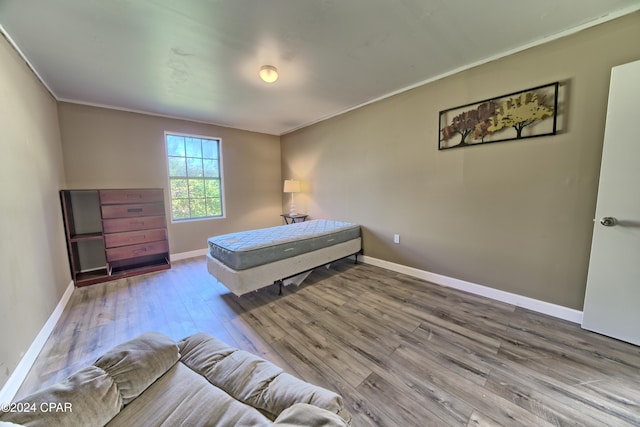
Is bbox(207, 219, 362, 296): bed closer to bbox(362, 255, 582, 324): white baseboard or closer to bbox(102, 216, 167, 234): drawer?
bbox(362, 255, 582, 324): white baseboard

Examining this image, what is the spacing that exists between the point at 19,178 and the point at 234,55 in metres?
1.97

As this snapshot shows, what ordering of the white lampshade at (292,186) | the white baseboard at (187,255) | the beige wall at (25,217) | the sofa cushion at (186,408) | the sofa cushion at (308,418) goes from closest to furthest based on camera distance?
the sofa cushion at (308,418), the sofa cushion at (186,408), the beige wall at (25,217), the white baseboard at (187,255), the white lampshade at (292,186)

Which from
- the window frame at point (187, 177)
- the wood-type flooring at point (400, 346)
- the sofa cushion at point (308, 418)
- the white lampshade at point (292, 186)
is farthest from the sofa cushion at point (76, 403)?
the white lampshade at point (292, 186)

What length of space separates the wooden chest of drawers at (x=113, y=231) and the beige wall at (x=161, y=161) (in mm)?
438

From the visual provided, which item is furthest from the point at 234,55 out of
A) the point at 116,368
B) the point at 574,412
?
the point at 574,412

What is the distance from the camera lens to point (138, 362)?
96 centimetres

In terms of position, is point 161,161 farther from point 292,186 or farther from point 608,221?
point 608,221

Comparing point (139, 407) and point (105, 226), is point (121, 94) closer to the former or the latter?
point (105, 226)

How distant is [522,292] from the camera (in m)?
2.34

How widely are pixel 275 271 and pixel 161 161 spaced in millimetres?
2824

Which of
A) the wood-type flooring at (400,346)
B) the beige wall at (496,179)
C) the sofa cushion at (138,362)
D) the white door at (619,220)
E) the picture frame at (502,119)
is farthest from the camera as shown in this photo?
the picture frame at (502,119)

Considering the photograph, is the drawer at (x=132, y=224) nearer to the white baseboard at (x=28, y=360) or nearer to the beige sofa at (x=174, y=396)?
the white baseboard at (x=28, y=360)

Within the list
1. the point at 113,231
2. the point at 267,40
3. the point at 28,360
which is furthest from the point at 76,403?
the point at 113,231

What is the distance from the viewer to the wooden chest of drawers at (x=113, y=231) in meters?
3.10
